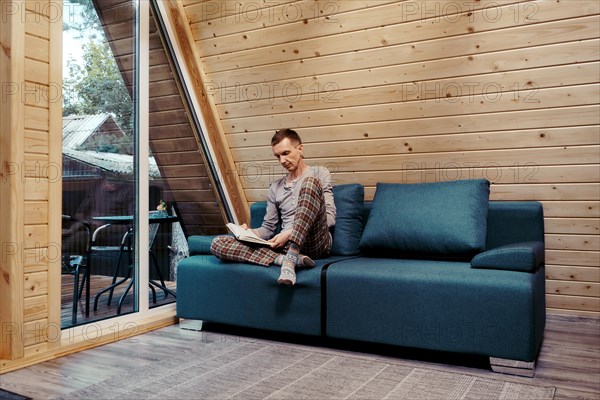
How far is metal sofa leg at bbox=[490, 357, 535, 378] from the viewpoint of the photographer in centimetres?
198

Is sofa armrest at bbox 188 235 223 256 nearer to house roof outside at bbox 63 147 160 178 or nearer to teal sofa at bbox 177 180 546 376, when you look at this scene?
teal sofa at bbox 177 180 546 376

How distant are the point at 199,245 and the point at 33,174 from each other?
0.97 m

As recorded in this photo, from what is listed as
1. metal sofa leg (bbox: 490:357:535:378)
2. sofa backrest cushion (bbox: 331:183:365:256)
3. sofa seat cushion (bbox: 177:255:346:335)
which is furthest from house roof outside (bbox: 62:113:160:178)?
metal sofa leg (bbox: 490:357:535:378)

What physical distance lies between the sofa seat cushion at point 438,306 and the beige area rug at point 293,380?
132 millimetres

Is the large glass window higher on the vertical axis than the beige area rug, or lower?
higher

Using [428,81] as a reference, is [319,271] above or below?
below

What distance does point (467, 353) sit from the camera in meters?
2.10

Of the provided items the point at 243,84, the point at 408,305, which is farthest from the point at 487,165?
the point at 243,84

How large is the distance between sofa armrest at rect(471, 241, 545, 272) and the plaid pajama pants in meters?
0.75

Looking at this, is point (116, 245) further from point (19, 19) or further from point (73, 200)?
point (19, 19)

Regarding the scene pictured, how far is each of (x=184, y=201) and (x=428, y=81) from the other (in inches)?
67.2

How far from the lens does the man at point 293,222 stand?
2.46 meters

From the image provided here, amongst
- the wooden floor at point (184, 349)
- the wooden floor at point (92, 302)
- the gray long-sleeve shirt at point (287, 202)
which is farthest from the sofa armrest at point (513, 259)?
the wooden floor at point (92, 302)

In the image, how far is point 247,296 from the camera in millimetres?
2590
